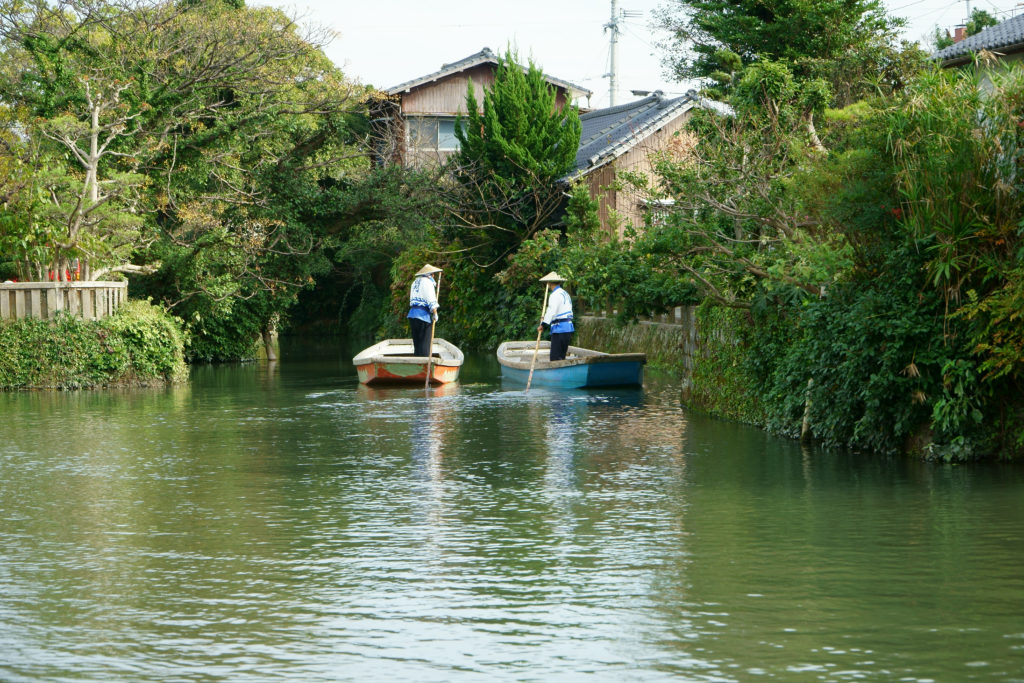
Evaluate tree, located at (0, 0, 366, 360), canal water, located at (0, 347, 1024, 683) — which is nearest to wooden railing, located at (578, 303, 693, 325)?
canal water, located at (0, 347, 1024, 683)

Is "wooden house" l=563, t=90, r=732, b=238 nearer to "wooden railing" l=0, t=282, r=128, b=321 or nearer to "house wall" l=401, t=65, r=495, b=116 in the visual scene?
"house wall" l=401, t=65, r=495, b=116

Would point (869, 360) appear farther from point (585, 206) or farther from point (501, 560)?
point (585, 206)

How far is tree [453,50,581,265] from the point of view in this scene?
112 ft

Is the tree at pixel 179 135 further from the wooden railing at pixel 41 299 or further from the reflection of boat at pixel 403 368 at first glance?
the reflection of boat at pixel 403 368

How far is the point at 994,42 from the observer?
24.5 metres

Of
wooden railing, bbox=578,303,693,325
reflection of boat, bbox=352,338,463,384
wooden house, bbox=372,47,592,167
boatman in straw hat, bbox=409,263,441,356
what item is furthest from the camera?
wooden house, bbox=372,47,592,167

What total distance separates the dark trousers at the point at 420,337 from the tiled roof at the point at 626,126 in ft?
30.2

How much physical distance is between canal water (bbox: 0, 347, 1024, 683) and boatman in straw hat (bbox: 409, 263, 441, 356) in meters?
9.43

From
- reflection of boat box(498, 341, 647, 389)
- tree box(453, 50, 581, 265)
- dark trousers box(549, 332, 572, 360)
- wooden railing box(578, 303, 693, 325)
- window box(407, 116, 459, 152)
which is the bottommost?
reflection of boat box(498, 341, 647, 389)

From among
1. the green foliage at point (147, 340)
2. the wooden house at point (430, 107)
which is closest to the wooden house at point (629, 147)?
the wooden house at point (430, 107)

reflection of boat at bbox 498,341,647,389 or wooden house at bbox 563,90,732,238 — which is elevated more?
wooden house at bbox 563,90,732,238

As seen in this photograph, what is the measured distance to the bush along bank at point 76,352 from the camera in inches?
948

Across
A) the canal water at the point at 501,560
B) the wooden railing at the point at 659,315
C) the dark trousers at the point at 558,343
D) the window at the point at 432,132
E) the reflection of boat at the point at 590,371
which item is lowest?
the canal water at the point at 501,560

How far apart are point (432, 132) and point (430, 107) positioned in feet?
3.17
